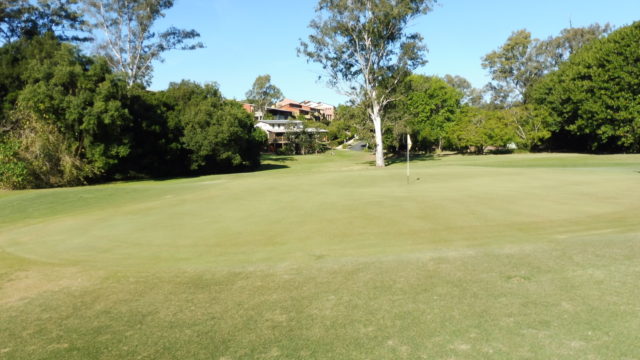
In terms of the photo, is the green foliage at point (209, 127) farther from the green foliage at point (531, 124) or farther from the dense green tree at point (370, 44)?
the green foliage at point (531, 124)

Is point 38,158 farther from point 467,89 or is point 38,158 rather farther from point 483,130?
point 467,89

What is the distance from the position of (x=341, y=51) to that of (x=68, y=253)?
38.1m

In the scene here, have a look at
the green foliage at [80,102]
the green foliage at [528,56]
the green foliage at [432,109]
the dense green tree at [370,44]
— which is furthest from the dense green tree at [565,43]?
the green foliage at [80,102]

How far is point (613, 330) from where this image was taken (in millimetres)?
4629

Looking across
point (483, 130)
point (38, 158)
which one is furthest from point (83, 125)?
point (483, 130)

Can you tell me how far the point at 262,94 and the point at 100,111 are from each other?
80313 millimetres

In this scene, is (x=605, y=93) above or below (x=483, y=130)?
above

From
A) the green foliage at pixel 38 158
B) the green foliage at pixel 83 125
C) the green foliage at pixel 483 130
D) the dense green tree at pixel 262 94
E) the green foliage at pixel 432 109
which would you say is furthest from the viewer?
the dense green tree at pixel 262 94

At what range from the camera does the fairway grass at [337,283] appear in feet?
15.7

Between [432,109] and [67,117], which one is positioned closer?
[67,117]

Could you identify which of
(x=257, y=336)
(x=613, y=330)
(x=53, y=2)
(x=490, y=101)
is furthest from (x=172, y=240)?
(x=490, y=101)

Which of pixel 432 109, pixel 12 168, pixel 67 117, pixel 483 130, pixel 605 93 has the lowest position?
pixel 12 168

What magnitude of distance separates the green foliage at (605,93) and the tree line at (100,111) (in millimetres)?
39705

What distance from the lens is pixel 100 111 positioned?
33.8 m
